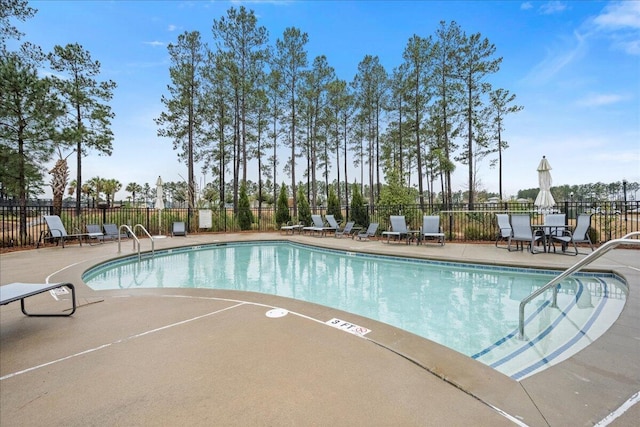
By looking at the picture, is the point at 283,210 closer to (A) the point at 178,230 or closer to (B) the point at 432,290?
(A) the point at 178,230

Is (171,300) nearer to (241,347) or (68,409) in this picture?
(241,347)

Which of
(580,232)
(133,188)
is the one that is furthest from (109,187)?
(580,232)

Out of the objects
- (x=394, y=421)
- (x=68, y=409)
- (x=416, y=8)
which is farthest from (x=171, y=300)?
(x=416, y=8)

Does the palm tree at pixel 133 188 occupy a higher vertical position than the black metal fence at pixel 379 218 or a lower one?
higher

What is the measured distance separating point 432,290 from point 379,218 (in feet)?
24.3

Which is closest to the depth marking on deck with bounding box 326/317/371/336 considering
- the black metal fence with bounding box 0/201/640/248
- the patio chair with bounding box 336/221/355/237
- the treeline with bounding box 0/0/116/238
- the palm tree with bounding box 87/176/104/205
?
the black metal fence with bounding box 0/201/640/248

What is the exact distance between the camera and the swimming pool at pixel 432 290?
2996mm

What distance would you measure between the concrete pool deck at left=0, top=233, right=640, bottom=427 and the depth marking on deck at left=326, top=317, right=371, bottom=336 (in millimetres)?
79

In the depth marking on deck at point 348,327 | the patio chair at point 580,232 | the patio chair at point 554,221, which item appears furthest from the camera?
the patio chair at point 554,221

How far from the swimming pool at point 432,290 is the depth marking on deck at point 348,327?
3.29 feet

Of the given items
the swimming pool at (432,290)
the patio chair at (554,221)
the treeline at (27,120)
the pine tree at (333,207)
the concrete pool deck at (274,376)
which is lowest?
the swimming pool at (432,290)

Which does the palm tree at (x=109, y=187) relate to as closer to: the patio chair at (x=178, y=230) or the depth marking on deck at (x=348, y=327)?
the patio chair at (x=178, y=230)

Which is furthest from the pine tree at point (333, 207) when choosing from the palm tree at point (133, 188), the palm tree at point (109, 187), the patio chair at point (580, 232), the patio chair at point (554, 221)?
the palm tree at point (133, 188)

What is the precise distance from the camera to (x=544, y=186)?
8492mm
